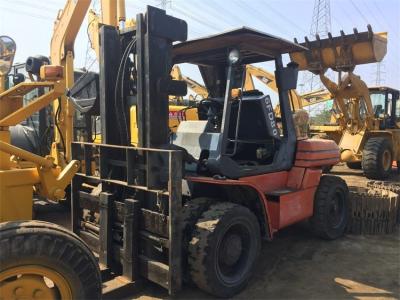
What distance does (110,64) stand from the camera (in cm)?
406

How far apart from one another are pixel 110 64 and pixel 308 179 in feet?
8.76

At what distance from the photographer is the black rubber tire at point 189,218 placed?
12.0ft

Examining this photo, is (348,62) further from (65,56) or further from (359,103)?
(65,56)

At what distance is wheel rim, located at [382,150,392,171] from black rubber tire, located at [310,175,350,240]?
17.8 ft

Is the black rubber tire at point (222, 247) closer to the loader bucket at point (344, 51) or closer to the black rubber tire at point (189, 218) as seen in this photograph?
the black rubber tire at point (189, 218)

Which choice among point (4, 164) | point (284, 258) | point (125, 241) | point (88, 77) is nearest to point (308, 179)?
point (284, 258)

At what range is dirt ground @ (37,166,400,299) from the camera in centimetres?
391

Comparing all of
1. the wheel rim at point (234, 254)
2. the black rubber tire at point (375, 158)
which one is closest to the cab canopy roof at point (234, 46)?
the wheel rim at point (234, 254)

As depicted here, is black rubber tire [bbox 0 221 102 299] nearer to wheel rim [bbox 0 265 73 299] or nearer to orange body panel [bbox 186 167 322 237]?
wheel rim [bbox 0 265 73 299]

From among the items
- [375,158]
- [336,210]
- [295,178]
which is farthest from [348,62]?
[295,178]

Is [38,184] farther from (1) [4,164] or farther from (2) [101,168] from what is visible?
(2) [101,168]

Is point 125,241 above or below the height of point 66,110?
below

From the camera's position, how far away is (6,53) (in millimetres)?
A: 3760

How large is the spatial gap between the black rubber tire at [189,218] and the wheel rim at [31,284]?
3.55 ft
